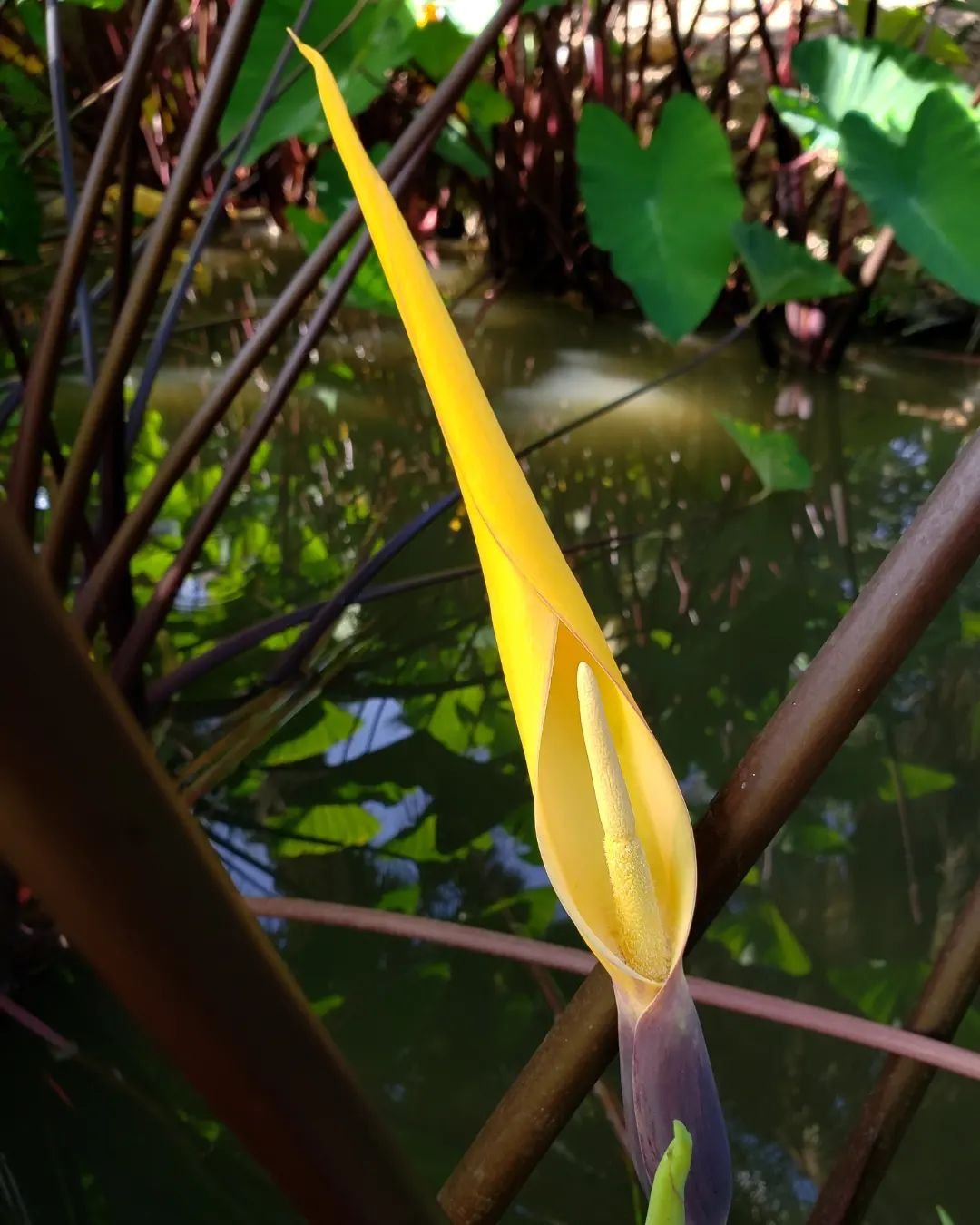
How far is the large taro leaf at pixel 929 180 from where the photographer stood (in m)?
Result: 0.96

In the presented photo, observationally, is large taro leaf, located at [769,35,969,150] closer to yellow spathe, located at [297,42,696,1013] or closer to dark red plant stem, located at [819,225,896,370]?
dark red plant stem, located at [819,225,896,370]

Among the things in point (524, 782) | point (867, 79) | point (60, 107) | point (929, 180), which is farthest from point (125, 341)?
point (867, 79)

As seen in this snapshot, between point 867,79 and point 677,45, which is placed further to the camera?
point 677,45

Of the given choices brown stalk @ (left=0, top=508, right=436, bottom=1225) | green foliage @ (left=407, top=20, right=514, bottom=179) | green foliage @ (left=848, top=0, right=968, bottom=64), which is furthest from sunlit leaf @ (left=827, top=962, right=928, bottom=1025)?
green foliage @ (left=848, top=0, right=968, bottom=64)

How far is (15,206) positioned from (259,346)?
25 cm

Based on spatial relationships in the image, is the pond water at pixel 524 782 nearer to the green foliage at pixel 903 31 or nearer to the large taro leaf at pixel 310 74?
the large taro leaf at pixel 310 74

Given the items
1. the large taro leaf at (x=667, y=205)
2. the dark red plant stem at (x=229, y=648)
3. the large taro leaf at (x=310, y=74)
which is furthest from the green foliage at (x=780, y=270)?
the dark red plant stem at (x=229, y=648)

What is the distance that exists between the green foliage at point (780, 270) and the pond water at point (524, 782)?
0.61 feet

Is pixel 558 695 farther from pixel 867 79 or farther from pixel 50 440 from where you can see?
pixel 867 79

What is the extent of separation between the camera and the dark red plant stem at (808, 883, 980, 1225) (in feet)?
0.84

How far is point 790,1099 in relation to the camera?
39 centimetres

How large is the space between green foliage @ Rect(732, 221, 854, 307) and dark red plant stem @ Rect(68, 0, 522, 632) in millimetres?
632

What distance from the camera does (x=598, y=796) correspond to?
0.61ft

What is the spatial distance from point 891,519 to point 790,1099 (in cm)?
65
